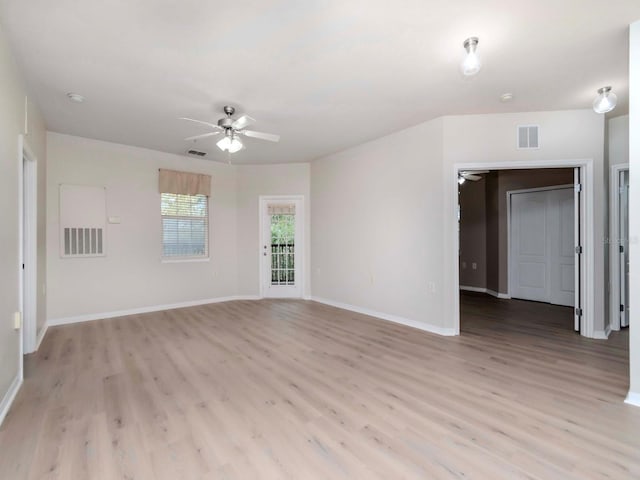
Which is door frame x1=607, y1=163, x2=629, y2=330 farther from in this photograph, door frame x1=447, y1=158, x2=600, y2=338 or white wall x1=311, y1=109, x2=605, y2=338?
door frame x1=447, y1=158, x2=600, y2=338

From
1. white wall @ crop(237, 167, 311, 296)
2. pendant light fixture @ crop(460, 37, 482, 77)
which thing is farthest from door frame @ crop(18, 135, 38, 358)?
pendant light fixture @ crop(460, 37, 482, 77)

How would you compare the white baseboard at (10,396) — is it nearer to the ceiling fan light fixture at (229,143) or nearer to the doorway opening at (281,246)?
the ceiling fan light fixture at (229,143)

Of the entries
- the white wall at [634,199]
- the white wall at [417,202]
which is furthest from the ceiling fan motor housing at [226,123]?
the white wall at [634,199]

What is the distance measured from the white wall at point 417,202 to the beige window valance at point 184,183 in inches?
89.9

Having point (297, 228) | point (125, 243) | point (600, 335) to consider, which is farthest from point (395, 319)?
point (125, 243)

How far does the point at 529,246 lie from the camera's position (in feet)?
19.7

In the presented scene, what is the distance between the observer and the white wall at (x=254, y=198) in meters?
6.31

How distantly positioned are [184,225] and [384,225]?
3.54 meters

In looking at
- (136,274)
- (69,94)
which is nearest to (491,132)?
(69,94)

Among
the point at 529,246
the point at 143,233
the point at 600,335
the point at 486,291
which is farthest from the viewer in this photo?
the point at 486,291

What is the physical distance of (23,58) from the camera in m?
2.63

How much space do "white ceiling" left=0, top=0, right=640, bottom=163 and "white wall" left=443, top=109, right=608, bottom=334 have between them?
6.1 inches

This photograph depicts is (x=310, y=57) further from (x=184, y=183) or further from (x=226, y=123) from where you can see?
(x=184, y=183)

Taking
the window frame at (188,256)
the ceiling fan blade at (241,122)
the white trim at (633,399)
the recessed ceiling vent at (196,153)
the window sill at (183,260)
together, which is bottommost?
the white trim at (633,399)
